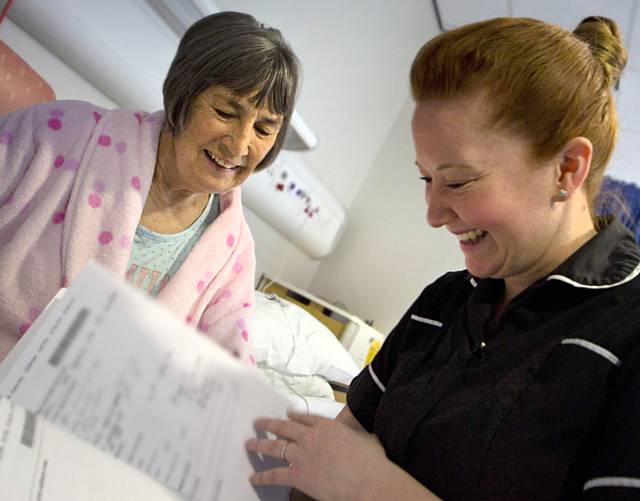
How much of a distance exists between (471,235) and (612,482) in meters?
0.44

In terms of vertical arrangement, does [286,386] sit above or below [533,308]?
below

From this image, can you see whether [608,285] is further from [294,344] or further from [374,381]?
A: [294,344]

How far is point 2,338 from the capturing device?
40.7 inches

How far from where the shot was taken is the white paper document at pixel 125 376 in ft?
1.61

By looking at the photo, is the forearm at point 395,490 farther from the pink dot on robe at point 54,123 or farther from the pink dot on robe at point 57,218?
the pink dot on robe at point 54,123

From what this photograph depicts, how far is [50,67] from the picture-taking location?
5.44 ft

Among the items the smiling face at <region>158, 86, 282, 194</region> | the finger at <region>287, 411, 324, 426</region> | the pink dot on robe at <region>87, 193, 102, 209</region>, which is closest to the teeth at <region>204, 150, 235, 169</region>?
the smiling face at <region>158, 86, 282, 194</region>

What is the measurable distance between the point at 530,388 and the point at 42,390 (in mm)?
620

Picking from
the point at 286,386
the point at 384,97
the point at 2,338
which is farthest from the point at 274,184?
the point at 2,338

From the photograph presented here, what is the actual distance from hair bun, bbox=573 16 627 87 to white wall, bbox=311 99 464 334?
2.46 meters

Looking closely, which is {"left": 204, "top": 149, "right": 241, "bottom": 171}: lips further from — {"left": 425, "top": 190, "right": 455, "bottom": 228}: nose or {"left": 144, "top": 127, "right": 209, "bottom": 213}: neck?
{"left": 425, "top": 190, "right": 455, "bottom": 228}: nose

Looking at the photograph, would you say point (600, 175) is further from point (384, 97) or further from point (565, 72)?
point (384, 97)

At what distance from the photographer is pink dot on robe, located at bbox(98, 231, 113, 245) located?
112 centimetres

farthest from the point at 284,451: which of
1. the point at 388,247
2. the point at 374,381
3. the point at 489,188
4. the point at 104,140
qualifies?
the point at 388,247
